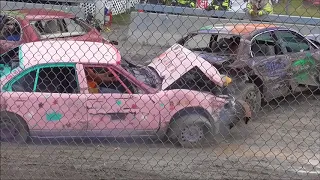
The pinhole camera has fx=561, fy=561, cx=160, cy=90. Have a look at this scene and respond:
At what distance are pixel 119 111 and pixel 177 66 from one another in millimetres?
1142

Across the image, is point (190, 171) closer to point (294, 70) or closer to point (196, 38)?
point (294, 70)

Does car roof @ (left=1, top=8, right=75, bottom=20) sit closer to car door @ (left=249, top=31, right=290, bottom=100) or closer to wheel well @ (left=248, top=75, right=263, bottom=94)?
car door @ (left=249, top=31, right=290, bottom=100)

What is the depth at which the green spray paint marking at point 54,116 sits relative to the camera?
675 cm

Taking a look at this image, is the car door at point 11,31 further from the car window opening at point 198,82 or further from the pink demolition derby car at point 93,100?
the car window opening at point 198,82

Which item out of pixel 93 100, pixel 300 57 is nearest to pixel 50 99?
pixel 93 100

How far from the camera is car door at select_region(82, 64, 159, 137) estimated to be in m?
6.86

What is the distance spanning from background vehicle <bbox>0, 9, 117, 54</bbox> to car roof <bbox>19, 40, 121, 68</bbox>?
2.40 meters

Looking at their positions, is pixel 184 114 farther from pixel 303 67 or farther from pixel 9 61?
pixel 303 67

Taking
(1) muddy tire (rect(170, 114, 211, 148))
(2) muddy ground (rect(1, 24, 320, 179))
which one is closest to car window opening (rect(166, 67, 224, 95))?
(1) muddy tire (rect(170, 114, 211, 148))

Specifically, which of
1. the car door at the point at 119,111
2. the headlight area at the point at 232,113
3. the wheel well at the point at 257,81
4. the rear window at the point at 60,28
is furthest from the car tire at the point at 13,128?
the wheel well at the point at 257,81

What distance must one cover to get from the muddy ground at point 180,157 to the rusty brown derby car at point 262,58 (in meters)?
0.61

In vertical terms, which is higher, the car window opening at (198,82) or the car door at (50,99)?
the car door at (50,99)

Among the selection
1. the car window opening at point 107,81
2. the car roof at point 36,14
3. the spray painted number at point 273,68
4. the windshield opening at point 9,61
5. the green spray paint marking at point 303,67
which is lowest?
the green spray paint marking at point 303,67

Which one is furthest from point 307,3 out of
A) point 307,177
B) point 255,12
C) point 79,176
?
point 79,176
